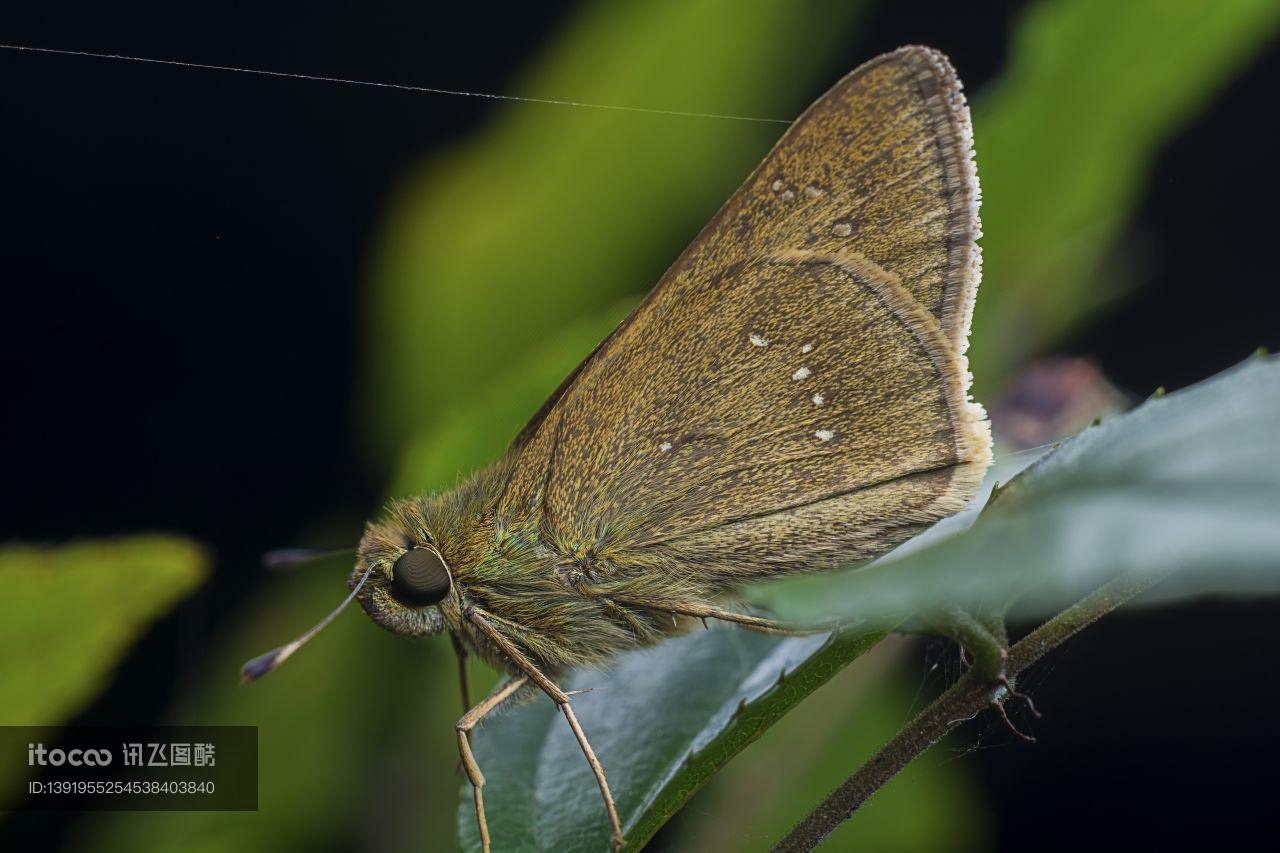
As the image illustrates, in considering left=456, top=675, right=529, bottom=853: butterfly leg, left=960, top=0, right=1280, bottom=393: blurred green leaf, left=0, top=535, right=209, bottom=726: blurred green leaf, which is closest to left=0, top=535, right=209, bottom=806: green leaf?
left=0, top=535, right=209, bottom=726: blurred green leaf

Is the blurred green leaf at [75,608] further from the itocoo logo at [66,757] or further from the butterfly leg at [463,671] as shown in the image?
the butterfly leg at [463,671]

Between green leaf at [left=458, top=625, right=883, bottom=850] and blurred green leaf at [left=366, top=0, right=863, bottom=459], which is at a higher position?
blurred green leaf at [left=366, top=0, right=863, bottom=459]

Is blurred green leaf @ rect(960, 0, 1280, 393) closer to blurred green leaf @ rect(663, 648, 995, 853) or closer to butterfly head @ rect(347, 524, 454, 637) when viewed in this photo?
blurred green leaf @ rect(663, 648, 995, 853)

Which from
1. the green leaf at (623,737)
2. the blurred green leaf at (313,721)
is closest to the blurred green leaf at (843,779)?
the green leaf at (623,737)

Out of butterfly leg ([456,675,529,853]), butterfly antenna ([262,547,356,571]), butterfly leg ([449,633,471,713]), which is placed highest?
butterfly antenna ([262,547,356,571])

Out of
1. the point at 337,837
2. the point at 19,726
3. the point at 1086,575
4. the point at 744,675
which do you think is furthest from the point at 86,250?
the point at 1086,575

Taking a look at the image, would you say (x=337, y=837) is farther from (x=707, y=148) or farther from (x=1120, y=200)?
(x=1120, y=200)
